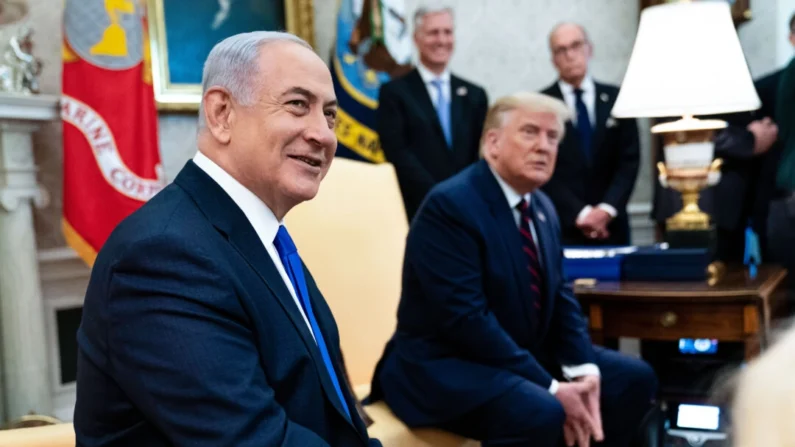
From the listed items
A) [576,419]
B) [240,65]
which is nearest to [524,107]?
[576,419]

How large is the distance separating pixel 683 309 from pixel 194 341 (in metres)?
1.93

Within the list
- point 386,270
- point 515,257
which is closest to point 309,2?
point 386,270

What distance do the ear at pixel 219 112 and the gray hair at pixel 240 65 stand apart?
11 mm

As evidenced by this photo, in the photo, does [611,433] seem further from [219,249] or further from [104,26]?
[104,26]

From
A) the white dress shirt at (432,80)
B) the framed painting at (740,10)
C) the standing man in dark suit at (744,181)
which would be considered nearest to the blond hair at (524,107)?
the white dress shirt at (432,80)

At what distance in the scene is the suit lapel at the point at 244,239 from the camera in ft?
3.77

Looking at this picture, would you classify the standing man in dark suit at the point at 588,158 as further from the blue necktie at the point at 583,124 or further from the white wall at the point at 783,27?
the white wall at the point at 783,27

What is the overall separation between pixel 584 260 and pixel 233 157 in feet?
6.23

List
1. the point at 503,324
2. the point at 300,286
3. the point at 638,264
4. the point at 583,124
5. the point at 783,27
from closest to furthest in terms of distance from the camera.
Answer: the point at 300,286
the point at 503,324
the point at 638,264
the point at 583,124
the point at 783,27

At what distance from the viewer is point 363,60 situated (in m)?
4.02

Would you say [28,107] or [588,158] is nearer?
[28,107]

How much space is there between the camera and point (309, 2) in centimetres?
410

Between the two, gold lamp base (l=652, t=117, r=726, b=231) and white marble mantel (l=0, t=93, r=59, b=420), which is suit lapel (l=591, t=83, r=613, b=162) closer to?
gold lamp base (l=652, t=117, r=726, b=231)

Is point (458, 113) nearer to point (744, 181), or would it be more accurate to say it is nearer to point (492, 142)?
point (492, 142)
